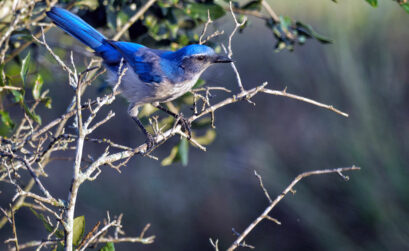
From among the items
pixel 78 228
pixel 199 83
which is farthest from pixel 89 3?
pixel 78 228

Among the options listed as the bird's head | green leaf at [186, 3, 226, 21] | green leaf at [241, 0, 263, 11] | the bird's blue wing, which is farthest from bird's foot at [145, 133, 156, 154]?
green leaf at [241, 0, 263, 11]

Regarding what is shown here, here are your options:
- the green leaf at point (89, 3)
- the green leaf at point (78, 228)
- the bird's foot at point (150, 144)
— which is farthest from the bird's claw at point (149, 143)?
the green leaf at point (89, 3)

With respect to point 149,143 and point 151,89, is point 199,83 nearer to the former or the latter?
point 151,89

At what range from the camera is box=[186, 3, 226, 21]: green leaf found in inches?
146

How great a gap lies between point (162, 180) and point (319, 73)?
2.91 meters

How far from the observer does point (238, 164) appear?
7.64 meters

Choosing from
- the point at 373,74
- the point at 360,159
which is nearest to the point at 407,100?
the point at 373,74

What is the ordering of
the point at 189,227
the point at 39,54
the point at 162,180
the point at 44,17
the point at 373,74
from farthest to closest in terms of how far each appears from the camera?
1. the point at 162,180
2. the point at 189,227
3. the point at 373,74
4. the point at 39,54
5. the point at 44,17

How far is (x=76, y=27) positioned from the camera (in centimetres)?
380

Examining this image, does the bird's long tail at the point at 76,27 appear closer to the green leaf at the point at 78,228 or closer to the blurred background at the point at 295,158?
the blurred background at the point at 295,158

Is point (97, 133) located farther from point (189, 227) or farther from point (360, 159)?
point (360, 159)

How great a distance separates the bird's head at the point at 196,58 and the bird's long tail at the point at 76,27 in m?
0.65

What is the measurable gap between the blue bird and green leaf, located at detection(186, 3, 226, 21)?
0.72 feet

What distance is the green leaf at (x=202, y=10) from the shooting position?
3701 millimetres
